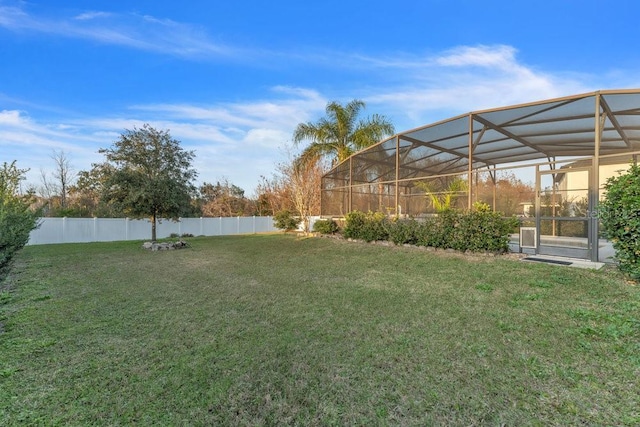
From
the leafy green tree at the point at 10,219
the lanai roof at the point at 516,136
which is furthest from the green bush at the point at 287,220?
the leafy green tree at the point at 10,219

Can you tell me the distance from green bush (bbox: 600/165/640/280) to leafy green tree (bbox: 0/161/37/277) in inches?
482

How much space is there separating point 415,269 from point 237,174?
24.7m

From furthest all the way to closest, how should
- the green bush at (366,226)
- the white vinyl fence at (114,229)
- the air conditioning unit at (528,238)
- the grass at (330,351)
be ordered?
1. the white vinyl fence at (114,229)
2. the green bush at (366,226)
3. the air conditioning unit at (528,238)
4. the grass at (330,351)

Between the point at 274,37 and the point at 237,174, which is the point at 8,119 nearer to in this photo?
the point at 274,37

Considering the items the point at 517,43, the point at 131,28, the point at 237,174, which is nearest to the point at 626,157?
the point at 517,43

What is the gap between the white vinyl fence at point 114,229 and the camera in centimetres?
1453

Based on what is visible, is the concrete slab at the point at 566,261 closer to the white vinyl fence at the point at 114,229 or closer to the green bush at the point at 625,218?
the green bush at the point at 625,218

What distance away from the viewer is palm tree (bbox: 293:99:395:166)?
56.3 ft

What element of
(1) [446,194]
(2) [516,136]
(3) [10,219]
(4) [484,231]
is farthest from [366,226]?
(3) [10,219]

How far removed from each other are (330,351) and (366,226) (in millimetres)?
7825

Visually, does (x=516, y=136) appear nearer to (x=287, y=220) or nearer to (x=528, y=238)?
(x=528, y=238)

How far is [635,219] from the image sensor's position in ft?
14.8

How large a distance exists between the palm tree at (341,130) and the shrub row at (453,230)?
8.38m

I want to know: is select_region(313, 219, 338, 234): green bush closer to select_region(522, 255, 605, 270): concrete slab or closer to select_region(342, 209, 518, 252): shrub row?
select_region(342, 209, 518, 252): shrub row
